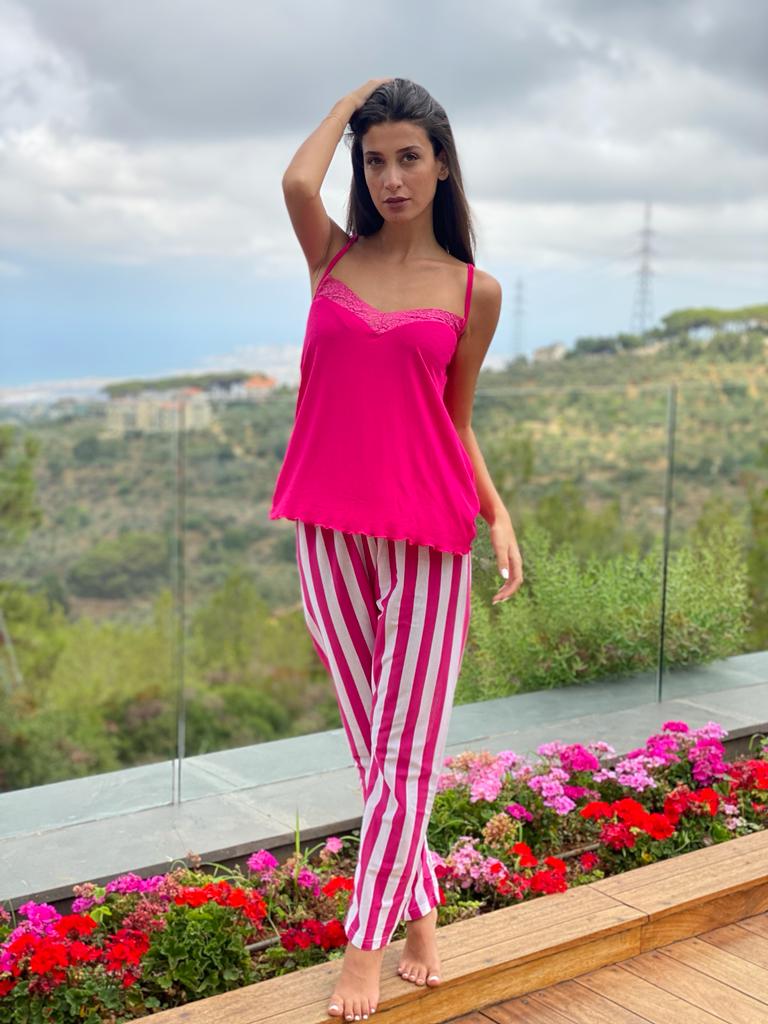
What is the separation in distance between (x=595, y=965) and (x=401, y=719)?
2.22 ft

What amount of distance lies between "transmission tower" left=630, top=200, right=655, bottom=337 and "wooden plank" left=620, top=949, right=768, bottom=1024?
30.3 m

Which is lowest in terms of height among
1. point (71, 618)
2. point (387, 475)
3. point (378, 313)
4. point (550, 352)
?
point (71, 618)

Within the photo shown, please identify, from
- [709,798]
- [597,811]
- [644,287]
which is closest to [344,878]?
[597,811]

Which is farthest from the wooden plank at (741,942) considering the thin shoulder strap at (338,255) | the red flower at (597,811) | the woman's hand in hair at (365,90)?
the woman's hand in hair at (365,90)

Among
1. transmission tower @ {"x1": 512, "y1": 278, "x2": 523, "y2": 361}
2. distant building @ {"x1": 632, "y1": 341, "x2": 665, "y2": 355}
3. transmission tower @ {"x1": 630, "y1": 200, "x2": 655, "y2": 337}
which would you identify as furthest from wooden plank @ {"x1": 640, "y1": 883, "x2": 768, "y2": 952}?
transmission tower @ {"x1": 630, "y1": 200, "x2": 655, "y2": 337}

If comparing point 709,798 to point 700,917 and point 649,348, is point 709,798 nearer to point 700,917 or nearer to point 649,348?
point 700,917

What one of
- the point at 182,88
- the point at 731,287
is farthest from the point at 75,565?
the point at 182,88

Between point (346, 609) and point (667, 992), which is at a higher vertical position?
point (346, 609)

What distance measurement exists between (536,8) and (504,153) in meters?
5.59

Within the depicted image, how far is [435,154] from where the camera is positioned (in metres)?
1.90

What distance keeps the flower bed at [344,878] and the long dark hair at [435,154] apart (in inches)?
44.2

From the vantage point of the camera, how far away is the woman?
71.7 inches

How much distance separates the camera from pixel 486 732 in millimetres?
3395

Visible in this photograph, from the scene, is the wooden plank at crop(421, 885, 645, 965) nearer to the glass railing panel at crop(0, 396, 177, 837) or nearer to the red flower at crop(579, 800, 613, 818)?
the red flower at crop(579, 800, 613, 818)
